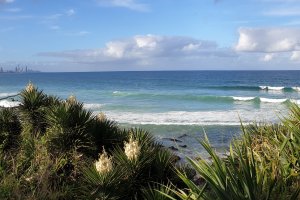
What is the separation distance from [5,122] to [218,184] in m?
8.09

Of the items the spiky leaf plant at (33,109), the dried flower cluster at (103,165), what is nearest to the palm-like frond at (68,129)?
the spiky leaf plant at (33,109)

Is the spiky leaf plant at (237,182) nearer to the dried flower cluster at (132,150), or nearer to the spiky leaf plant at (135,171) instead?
the spiky leaf plant at (135,171)

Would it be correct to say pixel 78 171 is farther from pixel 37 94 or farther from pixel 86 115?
pixel 37 94

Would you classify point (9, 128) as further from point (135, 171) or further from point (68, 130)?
point (135, 171)

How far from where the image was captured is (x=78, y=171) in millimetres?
8438

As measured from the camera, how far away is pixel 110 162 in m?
6.80

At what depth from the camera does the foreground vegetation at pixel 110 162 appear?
410 centimetres

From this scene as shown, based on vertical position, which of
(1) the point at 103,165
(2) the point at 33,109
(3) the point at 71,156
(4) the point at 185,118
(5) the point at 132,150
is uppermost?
(2) the point at 33,109

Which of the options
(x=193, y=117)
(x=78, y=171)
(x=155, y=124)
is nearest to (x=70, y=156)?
(x=78, y=171)

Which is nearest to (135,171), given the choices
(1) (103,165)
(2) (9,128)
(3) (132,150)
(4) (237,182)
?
(3) (132,150)

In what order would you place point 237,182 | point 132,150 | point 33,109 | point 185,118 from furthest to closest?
point 185,118 < point 33,109 < point 132,150 < point 237,182

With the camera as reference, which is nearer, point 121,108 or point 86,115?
point 86,115

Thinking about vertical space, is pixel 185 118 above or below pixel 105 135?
below

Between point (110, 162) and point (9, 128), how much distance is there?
16.3 ft
